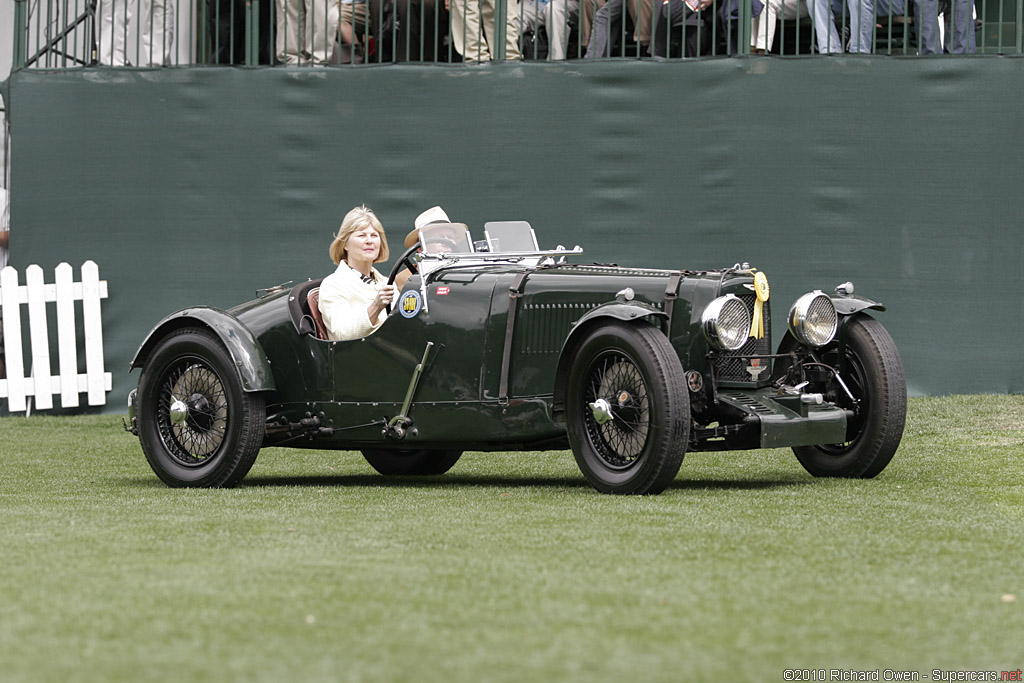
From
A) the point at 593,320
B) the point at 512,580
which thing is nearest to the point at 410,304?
the point at 593,320

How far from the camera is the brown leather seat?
7.14m

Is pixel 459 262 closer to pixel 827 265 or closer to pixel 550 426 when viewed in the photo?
pixel 550 426

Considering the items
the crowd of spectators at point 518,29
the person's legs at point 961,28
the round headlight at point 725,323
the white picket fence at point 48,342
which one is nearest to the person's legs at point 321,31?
the crowd of spectators at point 518,29

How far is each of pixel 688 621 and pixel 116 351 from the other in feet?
28.9

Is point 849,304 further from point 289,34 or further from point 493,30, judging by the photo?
point 289,34

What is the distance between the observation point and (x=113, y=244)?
1163 centimetres

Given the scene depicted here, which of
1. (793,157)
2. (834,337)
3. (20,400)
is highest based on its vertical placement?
(793,157)

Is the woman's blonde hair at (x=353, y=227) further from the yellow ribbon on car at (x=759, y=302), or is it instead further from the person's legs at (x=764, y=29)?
the person's legs at (x=764, y=29)

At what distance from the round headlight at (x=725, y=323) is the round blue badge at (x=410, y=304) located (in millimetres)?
1352

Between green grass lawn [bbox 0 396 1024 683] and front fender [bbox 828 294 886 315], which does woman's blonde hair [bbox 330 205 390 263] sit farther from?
front fender [bbox 828 294 886 315]

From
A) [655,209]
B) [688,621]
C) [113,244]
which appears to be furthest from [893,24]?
[688,621]

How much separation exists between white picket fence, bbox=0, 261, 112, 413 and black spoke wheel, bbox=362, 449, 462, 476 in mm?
4489

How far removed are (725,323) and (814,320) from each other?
1.97 feet

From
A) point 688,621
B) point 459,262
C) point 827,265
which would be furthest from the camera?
point 827,265
